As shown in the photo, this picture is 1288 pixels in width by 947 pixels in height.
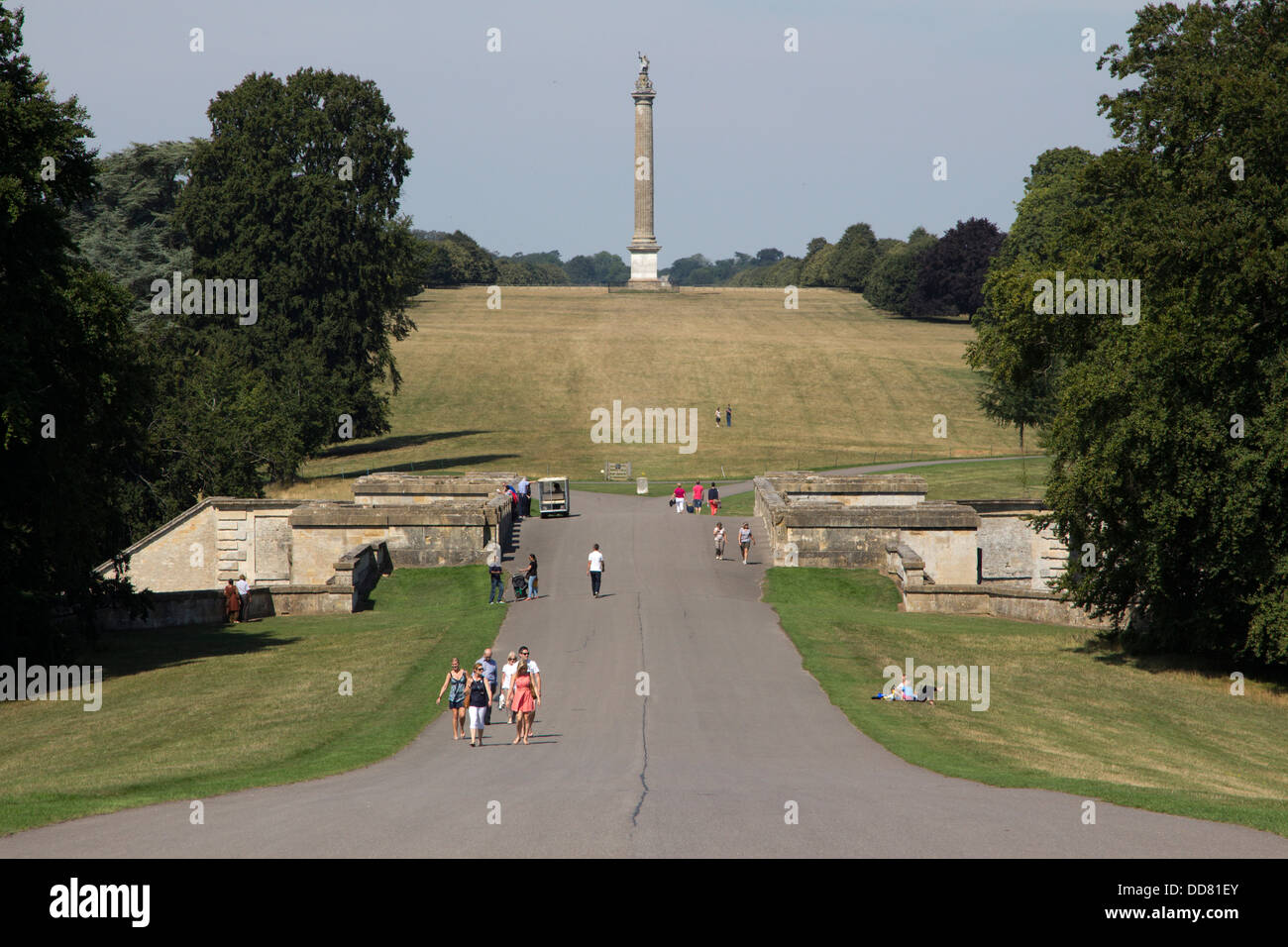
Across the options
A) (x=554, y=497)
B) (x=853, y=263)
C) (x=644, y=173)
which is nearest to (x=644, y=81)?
(x=644, y=173)

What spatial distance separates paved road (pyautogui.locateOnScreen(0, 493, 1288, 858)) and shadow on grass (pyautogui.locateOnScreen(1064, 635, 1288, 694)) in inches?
402

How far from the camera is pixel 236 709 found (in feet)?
83.8

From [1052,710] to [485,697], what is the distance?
12.3 metres

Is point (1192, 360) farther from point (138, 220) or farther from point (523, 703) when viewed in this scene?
point (138, 220)

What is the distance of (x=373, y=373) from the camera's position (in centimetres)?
7575

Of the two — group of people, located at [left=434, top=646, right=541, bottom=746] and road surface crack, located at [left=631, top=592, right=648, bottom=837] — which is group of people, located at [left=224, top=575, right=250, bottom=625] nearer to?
road surface crack, located at [left=631, top=592, right=648, bottom=837]

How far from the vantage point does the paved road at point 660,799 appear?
14422 millimetres

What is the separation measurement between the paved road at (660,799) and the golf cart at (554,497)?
20.4 m

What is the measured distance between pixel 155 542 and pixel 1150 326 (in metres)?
33.5

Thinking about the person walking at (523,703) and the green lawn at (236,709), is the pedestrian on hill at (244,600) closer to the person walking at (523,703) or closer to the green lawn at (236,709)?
the green lawn at (236,709)

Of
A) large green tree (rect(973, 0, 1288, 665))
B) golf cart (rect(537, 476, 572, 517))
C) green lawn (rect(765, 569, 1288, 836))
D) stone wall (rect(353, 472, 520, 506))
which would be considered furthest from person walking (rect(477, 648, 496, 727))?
golf cart (rect(537, 476, 572, 517))

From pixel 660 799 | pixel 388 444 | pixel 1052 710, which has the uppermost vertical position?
pixel 388 444

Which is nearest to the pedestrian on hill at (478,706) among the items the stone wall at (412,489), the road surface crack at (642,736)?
the road surface crack at (642,736)
